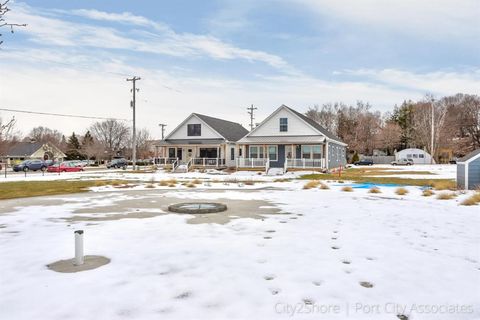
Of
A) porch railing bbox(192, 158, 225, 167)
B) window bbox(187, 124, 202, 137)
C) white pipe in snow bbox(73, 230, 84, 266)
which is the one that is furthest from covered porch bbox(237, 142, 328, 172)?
white pipe in snow bbox(73, 230, 84, 266)

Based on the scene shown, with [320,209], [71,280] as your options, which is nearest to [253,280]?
[71,280]

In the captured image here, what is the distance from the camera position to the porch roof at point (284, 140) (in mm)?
32719

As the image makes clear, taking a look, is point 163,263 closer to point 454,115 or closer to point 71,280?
point 71,280

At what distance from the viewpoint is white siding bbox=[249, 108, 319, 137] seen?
1348 inches

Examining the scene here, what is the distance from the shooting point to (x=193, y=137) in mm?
39938

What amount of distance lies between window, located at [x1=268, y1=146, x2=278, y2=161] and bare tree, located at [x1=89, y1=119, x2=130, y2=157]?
57.6m

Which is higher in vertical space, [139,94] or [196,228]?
[139,94]

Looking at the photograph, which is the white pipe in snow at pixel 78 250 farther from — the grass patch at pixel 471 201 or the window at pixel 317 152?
the window at pixel 317 152

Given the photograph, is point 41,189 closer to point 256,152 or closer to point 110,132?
point 256,152

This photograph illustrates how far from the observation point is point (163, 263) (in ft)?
18.4

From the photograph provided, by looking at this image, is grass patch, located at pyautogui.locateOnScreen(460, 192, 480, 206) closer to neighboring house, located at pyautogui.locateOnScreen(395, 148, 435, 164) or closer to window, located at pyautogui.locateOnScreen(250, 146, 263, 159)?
window, located at pyautogui.locateOnScreen(250, 146, 263, 159)

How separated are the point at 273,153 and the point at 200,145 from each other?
8840 millimetres

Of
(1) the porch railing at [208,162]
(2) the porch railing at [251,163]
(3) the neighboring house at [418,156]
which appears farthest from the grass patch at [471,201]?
(3) the neighboring house at [418,156]

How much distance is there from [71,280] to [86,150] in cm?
7417
